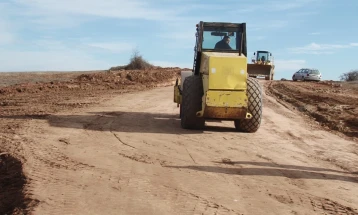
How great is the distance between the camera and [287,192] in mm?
6770

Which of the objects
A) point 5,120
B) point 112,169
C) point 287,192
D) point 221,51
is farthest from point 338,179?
point 5,120

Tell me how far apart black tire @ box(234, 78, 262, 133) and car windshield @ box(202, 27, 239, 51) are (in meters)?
1.71

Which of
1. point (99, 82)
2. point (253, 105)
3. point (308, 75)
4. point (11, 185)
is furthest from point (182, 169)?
point (308, 75)

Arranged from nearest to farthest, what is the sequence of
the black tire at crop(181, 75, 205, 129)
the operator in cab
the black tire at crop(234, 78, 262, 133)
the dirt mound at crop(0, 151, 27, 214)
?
the dirt mound at crop(0, 151, 27, 214), the black tire at crop(234, 78, 262, 133), the black tire at crop(181, 75, 205, 129), the operator in cab

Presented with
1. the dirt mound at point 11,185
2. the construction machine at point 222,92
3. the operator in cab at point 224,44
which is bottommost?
the dirt mound at point 11,185

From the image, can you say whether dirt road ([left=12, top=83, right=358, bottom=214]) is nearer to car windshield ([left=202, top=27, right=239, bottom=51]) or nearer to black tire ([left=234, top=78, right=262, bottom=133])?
black tire ([left=234, top=78, right=262, bottom=133])

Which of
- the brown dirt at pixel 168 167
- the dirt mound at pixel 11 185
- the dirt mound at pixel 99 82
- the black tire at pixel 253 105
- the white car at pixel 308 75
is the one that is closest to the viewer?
the dirt mound at pixel 11 185

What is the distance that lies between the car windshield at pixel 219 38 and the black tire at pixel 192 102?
147 cm

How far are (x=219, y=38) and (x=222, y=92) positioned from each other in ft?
8.11

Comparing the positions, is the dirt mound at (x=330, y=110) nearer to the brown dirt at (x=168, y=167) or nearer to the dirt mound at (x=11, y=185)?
the brown dirt at (x=168, y=167)

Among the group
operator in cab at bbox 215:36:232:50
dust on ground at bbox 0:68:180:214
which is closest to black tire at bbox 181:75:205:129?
operator in cab at bbox 215:36:232:50

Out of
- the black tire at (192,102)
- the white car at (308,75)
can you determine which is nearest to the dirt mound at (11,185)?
the black tire at (192,102)

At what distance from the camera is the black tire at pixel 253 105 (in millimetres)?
11609

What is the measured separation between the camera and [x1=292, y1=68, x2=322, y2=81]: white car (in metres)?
46.5
